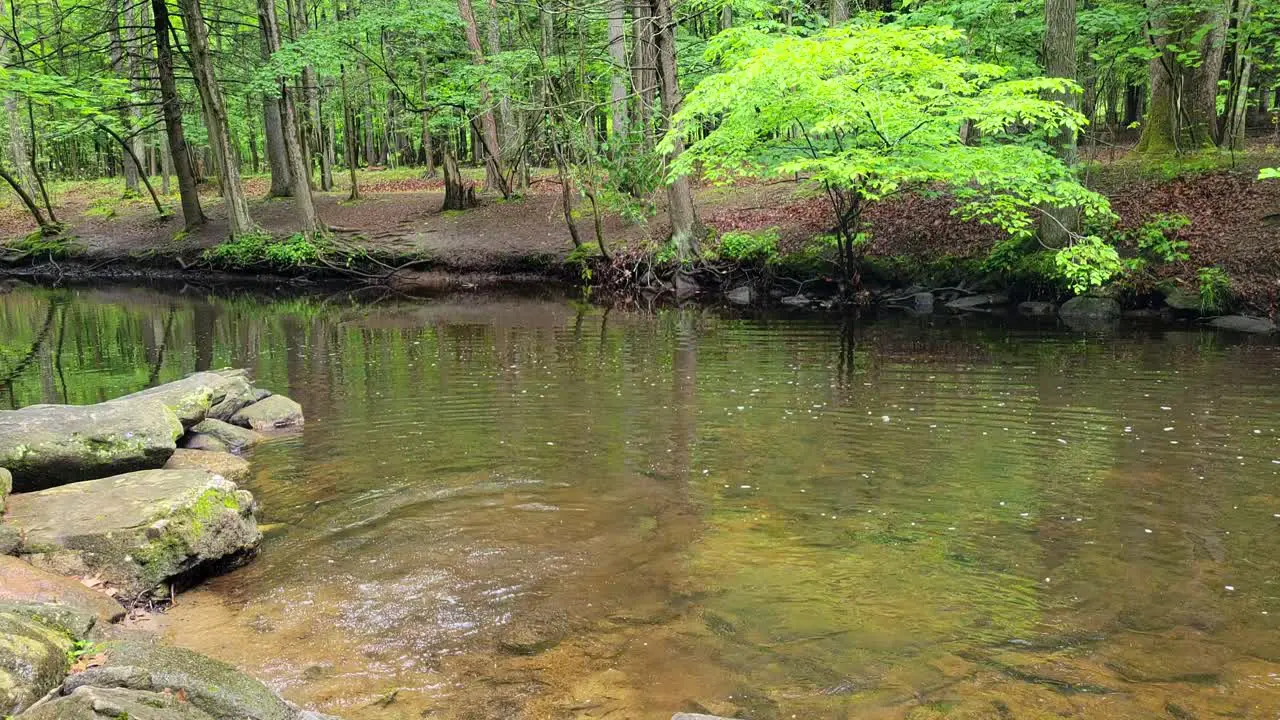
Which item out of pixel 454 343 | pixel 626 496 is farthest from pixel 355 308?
pixel 626 496

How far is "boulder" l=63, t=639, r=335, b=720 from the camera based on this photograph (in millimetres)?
3225

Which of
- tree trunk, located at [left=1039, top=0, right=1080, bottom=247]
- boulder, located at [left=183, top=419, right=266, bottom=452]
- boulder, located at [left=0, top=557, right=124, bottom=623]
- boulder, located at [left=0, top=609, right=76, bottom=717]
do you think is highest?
tree trunk, located at [left=1039, top=0, right=1080, bottom=247]

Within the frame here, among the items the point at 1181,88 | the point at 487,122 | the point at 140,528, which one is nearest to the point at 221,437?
the point at 140,528

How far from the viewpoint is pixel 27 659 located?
3.20 m

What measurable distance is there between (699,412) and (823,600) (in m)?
4.57

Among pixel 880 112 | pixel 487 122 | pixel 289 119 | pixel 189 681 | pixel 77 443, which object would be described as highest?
pixel 289 119

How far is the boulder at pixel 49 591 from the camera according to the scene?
429 centimetres

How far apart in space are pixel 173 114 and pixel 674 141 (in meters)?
16.6

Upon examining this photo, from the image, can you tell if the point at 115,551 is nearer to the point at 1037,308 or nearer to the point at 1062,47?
the point at 1062,47

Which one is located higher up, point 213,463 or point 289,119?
point 289,119

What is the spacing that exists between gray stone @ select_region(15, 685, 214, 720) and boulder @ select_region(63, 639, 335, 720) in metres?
0.09

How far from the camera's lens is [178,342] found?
15.1 m

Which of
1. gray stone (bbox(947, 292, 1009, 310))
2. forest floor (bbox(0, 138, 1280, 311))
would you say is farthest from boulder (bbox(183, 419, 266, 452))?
gray stone (bbox(947, 292, 1009, 310))

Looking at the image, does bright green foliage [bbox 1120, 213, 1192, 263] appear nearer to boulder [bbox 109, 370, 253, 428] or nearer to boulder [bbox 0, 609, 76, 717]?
boulder [bbox 109, 370, 253, 428]
